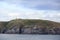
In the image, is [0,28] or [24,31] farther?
[24,31]

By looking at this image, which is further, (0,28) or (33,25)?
(33,25)

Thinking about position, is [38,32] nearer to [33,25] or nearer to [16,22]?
[33,25]

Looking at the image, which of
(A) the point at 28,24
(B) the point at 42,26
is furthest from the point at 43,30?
(A) the point at 28,24

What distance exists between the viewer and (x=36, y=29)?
122562 mm

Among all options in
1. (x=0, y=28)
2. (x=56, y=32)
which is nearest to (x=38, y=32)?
(x=56, y=32)

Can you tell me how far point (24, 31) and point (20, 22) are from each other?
10.2 metres

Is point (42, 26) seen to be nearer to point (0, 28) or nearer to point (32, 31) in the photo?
point (32, 31)

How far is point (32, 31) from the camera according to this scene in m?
127

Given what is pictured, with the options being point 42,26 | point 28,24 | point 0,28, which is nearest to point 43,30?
point 42,26

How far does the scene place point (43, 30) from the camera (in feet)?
409

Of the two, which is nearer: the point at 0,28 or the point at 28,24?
the point at 0,28

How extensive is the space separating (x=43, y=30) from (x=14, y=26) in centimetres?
1785

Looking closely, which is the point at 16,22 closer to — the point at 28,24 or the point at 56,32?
the point at 28,24

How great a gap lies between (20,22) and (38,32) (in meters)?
13.0
